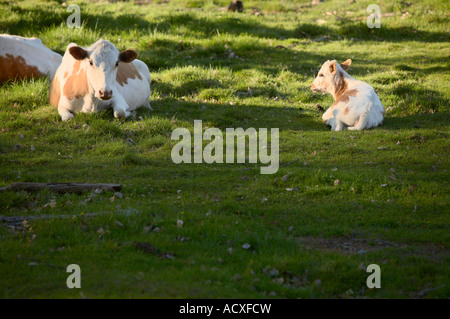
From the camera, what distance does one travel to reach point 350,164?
28.7ft

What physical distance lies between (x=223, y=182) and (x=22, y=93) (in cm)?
591

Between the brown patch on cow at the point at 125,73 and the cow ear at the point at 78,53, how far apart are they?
1.10 metres

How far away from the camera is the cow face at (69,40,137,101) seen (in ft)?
32.7

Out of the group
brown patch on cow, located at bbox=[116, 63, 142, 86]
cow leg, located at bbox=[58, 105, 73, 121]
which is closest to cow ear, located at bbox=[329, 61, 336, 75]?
brown patch on cow, located at bbox=[116, 63, 142, 86]

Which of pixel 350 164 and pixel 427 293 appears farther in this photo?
pixel 350 164

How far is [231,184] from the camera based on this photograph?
312 inches

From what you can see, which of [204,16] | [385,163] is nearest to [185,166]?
[385,163]

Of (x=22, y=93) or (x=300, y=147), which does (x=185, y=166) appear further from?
(x=22, y=93)

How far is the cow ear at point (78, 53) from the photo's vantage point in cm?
1016

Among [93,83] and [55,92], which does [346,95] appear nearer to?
[93,83]

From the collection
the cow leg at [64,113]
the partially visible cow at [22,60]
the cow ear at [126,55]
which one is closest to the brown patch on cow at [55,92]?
the cow leg at [64,113]

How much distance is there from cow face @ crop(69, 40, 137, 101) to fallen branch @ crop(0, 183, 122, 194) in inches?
123

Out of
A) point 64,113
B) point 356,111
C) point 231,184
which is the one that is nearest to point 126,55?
point 64,113

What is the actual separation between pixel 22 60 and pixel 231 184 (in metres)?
7.25
